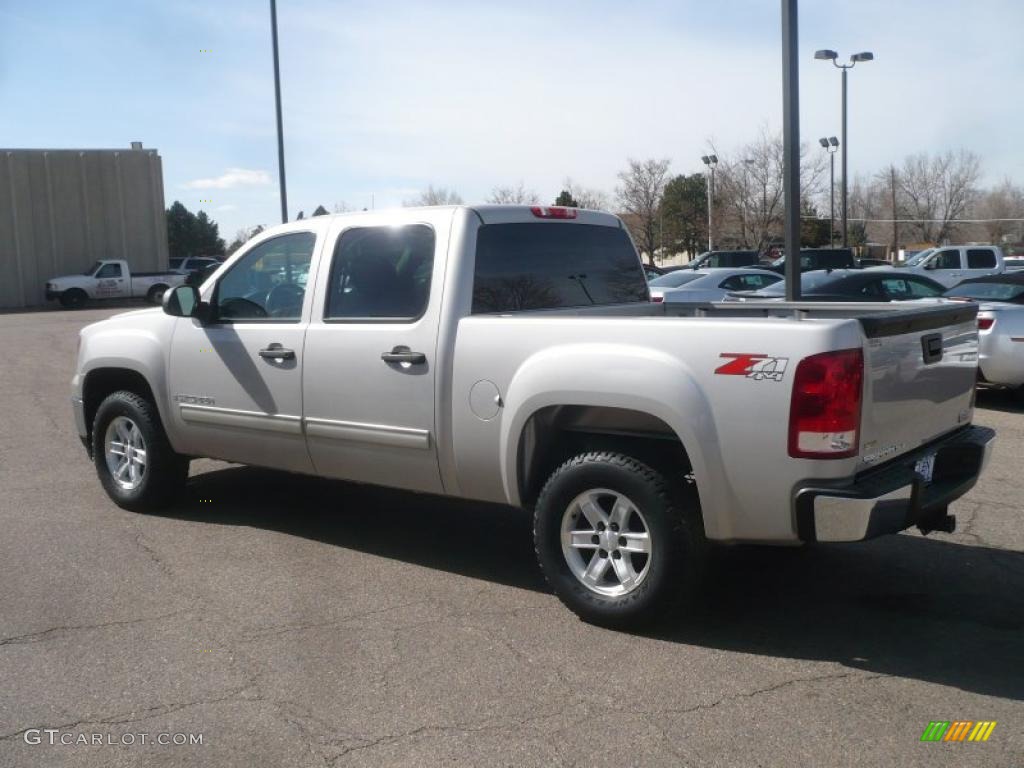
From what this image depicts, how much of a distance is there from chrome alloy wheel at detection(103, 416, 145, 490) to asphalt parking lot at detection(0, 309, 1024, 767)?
30 cm

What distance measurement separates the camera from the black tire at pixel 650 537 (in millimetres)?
4699

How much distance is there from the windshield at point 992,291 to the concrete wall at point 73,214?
129ft

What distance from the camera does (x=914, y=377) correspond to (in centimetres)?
473

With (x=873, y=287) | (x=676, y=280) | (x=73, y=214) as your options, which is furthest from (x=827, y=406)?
(x=73, y=214)

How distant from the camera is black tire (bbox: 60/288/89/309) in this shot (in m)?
39.8

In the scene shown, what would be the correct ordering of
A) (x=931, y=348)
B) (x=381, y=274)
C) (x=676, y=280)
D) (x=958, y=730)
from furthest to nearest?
(x=676, y=280), (x=381, y=274), (x=931, y=348), (x=958, y=730)

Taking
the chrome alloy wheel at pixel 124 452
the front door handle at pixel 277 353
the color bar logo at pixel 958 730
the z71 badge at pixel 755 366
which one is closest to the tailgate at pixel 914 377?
the z71 badge at pixel 755 366

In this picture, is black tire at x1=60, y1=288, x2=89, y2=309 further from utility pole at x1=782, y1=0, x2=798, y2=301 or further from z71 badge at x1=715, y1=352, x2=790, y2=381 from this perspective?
z71 badge at x1=715, y1=352, x2=790, y2=381

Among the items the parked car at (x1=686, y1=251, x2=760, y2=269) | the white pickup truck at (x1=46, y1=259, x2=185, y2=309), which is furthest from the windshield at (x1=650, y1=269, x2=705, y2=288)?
the white pickup truck at (x1=46, y1=259, x2=185, y2=309)

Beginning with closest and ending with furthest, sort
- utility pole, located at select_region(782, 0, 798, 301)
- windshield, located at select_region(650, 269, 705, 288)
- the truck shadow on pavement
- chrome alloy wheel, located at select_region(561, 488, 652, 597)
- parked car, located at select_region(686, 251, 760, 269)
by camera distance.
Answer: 1. the truck shadow on pavement
2. chrome alloy wheel, located at select_region(561, 488, 652, 597)
3. utility pole, located at select_region(782, 0, 798, 301)
4. windshield, located at select_region(650, 269, 705, 288)
5. parked car, located at select_region(686, 251, 760, 269)

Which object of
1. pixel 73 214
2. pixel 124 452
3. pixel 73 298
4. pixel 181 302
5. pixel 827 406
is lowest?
pixel 124 452

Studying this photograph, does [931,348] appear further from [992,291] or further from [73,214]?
[73,214]

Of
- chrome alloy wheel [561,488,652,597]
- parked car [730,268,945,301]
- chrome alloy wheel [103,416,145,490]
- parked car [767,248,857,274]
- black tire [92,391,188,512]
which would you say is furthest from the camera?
parked car [767,248,857,274]

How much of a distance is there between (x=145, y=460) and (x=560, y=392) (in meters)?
3.53
